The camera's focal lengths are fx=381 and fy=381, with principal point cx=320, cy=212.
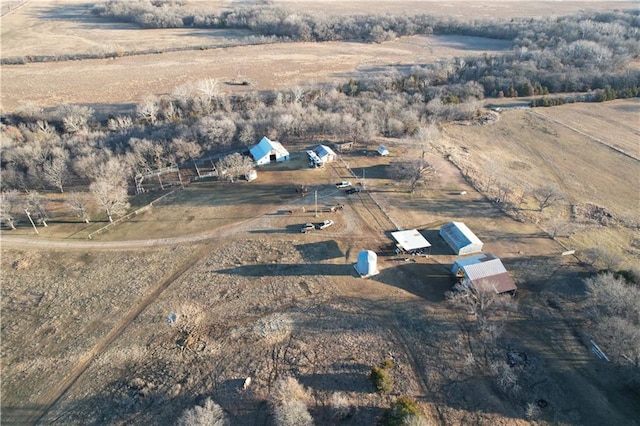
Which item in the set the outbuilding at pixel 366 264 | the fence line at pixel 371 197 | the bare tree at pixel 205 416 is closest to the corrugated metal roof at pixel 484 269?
the outbuilding at pixel 366 264

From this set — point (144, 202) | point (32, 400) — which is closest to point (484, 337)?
point (32, 400)

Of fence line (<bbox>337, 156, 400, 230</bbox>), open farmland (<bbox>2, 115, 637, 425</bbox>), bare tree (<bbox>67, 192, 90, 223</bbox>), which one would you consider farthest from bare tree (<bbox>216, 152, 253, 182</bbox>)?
bare tree (<bbox>67, 192, 90, 223</bbox>)

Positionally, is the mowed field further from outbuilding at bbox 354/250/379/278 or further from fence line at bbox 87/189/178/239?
outbuilding at bbox 354/250/379/278

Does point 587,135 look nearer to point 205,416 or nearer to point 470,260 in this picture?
point 470,260

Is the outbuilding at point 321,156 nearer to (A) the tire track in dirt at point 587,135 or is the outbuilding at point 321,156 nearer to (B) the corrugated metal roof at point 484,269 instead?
(B) the corrugated metal roof at point 484,269

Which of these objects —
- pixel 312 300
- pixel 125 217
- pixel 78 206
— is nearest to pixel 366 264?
pixel 312 300
